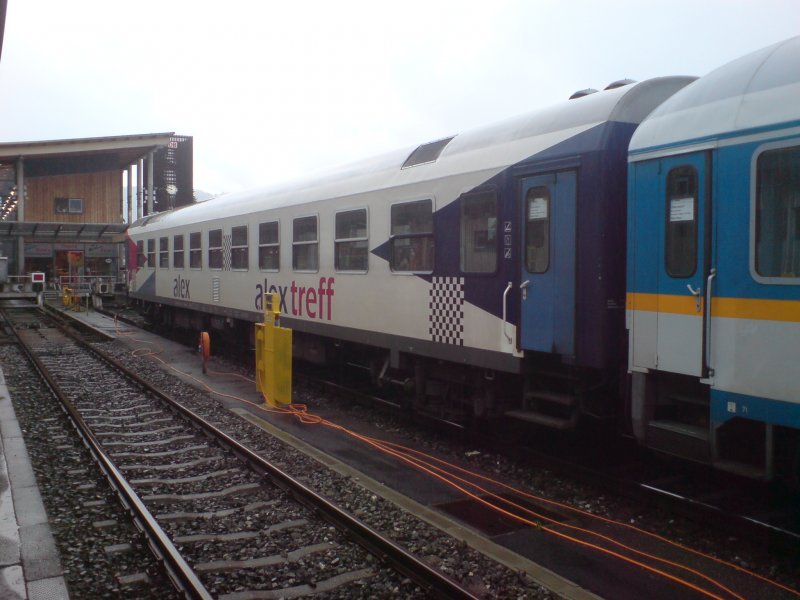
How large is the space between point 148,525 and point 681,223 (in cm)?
454

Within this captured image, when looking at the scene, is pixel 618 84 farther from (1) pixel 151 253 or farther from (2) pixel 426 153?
(1) pixel 151 253

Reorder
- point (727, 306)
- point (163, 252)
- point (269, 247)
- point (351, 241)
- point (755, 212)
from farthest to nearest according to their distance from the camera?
point (163, 252) < point (269, 247) < point (351, 241) < point (727, 306) < point (755, 212)

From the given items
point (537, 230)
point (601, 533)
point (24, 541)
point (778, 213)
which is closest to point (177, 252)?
point (537, 230)

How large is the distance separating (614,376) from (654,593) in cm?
217

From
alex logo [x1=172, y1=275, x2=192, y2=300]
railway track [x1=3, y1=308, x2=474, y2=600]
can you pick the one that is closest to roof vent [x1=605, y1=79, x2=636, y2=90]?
railway track [x1=3, y1=308, x2=474, y2=600]

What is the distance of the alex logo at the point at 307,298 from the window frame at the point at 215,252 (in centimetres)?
242

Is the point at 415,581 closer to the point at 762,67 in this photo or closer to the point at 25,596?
the point at 25,596

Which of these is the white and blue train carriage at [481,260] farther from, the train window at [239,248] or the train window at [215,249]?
the train window at [215,249]

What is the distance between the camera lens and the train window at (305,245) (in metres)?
10.9

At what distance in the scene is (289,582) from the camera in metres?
4.64

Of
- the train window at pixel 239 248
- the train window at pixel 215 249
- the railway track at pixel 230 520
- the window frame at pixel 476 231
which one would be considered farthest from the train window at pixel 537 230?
the train window at pixel 215 249

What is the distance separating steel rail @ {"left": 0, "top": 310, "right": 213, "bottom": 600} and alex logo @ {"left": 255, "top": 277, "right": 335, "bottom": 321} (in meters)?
3.55

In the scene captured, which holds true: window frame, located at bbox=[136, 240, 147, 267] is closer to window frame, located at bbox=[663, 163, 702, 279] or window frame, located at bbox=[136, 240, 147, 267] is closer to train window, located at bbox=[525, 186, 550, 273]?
train window, located at bbox=[525, 186, 550, 273]

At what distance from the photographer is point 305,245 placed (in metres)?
11.1
